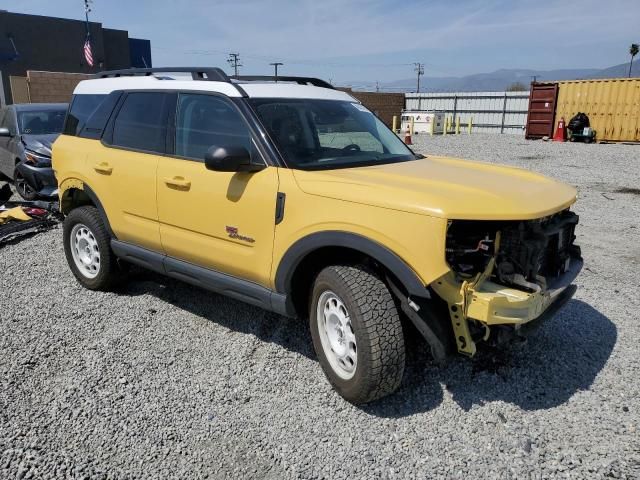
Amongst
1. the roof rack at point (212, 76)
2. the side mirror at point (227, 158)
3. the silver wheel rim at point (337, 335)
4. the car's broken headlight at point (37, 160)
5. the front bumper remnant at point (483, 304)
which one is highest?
the roof rack at point (212, 76)

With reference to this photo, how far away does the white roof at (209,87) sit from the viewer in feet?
13.1

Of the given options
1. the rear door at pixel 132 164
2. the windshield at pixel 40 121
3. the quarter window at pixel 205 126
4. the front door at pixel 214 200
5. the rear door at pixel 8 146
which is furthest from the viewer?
the windshield at pixel 40 121

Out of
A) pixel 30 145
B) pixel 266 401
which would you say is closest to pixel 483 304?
pixel 266 401

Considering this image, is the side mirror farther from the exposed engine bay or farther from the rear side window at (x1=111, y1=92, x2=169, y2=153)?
the exposed engine bay

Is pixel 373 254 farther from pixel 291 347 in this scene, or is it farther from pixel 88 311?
pixel 88 311

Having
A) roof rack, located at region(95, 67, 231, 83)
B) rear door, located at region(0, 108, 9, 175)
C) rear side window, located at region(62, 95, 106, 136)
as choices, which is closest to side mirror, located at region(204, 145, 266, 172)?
roof rack, located at region(95, 67, 231, 83)

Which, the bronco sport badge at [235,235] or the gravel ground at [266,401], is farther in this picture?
the bronco sport badge at [235,235]

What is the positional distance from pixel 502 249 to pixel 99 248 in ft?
11.8

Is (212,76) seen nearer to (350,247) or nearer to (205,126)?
(205,126)

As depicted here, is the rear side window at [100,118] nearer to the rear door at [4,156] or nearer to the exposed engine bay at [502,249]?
the exposed engine bay at [502,249]

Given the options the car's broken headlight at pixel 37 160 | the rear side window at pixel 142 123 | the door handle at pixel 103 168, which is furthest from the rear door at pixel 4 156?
the rear side window at pixel 142 123

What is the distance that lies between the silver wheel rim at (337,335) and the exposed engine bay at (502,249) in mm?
761

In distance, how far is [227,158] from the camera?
3428mm

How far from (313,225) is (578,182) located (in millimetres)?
10605
